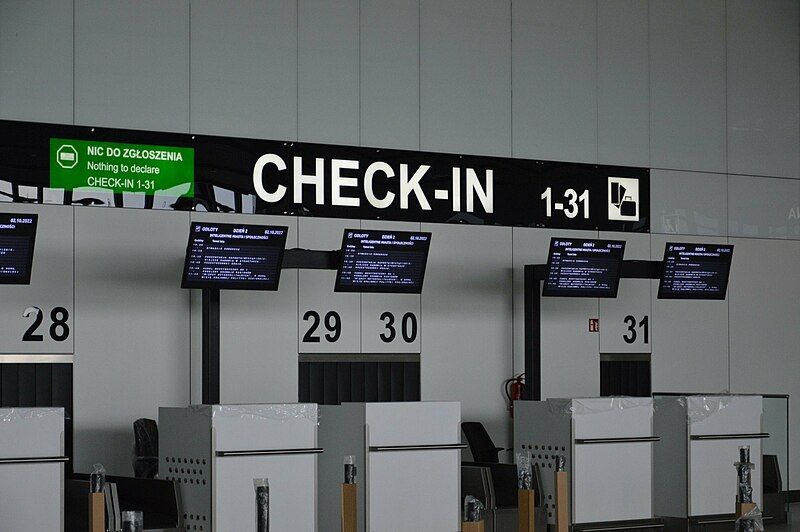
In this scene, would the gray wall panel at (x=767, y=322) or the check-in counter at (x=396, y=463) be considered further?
the gray wall panel at (x=767, y=322)

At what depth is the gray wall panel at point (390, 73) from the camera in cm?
1144

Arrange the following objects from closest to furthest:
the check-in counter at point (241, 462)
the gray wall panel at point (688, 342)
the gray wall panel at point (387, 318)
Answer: the check-in counter at point (241, 462) < the gray wall panel at point (387, 318) < the gray wall panel at point (688, 342)

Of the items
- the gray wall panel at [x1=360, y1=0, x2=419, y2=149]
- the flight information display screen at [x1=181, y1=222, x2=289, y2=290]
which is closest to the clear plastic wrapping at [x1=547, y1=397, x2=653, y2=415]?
the flight information display screen at [x1=181, y1=222, x2=289, y2=290]

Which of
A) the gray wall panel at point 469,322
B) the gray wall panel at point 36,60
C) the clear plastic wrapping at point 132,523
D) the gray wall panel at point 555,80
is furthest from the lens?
the gray wall panel at point 555,80

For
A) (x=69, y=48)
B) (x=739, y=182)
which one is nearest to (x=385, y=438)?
(x=69, y=48)

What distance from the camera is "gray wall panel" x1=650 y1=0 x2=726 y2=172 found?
12953 millimetres

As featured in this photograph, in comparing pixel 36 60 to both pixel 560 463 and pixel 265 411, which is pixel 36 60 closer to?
pixel 265 411

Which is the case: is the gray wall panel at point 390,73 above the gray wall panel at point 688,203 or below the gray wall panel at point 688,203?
above

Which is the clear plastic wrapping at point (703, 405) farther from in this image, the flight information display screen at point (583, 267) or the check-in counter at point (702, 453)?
the flight information display screen at point (583, 267)

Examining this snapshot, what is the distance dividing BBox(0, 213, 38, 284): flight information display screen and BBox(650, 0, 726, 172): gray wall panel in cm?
671

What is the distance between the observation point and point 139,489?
828cm

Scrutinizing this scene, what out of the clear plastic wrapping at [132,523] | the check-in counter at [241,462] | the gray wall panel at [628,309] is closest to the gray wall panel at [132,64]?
the check-in counter at [241,462]

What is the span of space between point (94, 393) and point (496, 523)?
132 inches

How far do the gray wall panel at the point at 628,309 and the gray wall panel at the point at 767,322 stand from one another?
1.12m
